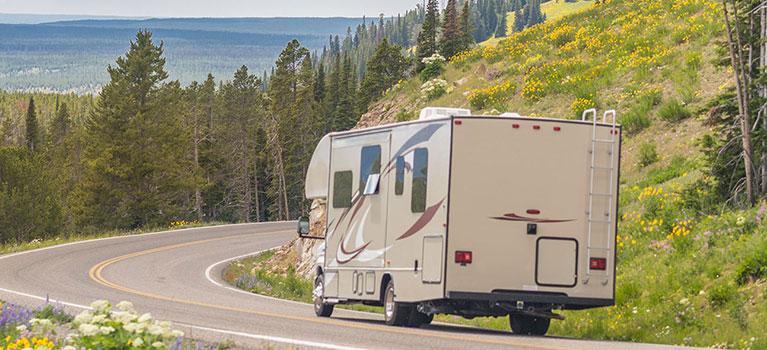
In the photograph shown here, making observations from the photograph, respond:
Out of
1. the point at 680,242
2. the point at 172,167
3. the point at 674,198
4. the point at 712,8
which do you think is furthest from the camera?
the point at 172,167

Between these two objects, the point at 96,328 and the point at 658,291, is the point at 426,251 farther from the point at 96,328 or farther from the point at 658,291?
the point at 96,328

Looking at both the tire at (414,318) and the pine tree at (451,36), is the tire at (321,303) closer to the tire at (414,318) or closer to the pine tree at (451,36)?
the tire at (414,318)

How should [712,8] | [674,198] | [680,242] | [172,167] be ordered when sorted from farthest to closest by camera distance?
[172,167], [712,8], [674,198], [680,242]

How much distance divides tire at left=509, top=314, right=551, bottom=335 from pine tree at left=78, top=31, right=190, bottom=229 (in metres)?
49.1

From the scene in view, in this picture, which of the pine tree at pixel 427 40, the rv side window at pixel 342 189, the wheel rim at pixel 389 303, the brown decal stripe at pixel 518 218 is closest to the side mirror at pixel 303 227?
the rv side window at pixel 342 189

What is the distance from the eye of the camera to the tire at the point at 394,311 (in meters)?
14.1

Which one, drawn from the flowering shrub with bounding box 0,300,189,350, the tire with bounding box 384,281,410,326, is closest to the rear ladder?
the tire with bounding box 384,281,410,326

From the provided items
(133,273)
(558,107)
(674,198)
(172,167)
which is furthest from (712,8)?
(172,167)

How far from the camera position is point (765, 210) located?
14859mm

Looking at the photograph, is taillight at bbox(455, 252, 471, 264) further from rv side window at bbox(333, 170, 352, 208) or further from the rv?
rv side window at bbox(333, 170, 352, 208)

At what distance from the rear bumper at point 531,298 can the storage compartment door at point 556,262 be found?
185 millimetres

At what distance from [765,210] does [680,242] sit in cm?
172

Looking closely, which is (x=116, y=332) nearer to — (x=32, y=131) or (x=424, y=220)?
(x=424, y=220)

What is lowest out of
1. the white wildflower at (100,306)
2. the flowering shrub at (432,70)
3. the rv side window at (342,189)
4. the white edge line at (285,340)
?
the white edge line at (285,340)
